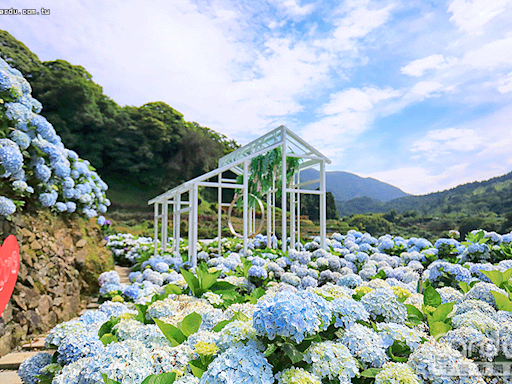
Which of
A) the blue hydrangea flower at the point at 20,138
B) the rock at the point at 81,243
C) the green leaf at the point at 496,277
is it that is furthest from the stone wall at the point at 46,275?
the green leaf at the point at 496,277

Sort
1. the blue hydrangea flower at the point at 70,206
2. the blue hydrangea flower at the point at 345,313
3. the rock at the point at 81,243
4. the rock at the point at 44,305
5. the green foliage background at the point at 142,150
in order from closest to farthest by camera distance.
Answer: the blue hydrangea flower at the point at 345,313
the rock at the point at 44,305
the blue hydrangea flower at the point at 70,206
the rock at the point at 81,243
the green foliage background at the point at 142,150

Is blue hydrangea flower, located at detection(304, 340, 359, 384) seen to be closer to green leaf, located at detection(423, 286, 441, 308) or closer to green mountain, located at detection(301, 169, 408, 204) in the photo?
green leaf, located at detection(423, 286, 441, 308)

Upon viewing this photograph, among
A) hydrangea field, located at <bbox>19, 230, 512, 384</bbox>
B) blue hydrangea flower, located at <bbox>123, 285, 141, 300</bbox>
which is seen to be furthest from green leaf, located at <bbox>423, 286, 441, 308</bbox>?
blue hydrangea flower, located at <bbox>123, 285, 141, 300</bbox>

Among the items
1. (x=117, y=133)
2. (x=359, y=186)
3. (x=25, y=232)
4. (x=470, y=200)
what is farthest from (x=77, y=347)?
(x=359, y=186)

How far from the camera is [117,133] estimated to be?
2008cm

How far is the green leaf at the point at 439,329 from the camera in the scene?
1.29 metres

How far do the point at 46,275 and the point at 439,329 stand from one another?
340cm

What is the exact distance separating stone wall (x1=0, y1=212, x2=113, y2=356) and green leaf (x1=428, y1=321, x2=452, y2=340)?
2.97 m

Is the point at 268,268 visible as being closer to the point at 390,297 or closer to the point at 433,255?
the point at 390,297

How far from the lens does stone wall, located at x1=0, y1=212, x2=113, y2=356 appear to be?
9.12 ft

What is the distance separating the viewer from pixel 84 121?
62.0 ft

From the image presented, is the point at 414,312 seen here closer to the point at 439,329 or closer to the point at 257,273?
the point at 439,329

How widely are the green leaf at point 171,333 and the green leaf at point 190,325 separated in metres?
0.02

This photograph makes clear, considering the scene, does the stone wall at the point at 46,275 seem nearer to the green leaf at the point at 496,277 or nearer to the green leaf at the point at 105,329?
the green leaf at the point at 105,329
